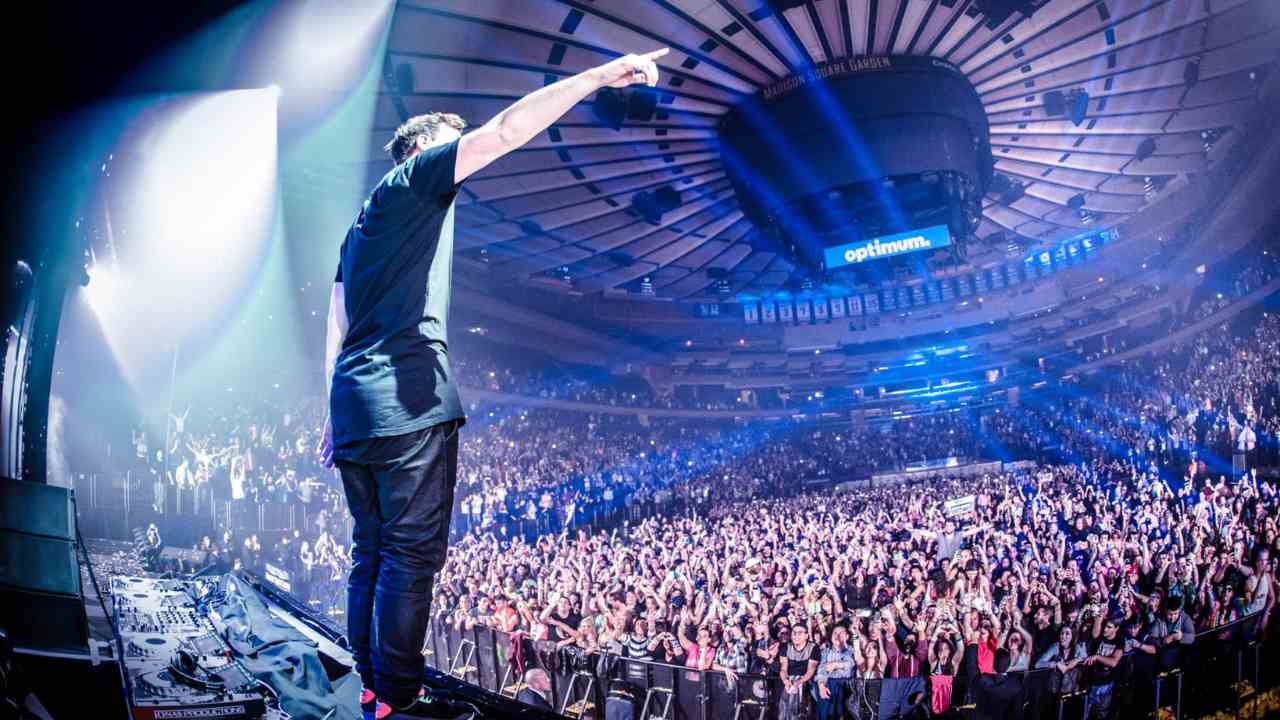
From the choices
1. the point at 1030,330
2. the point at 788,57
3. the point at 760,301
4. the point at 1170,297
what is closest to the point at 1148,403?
the point at 1170,297

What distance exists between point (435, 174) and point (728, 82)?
792cm

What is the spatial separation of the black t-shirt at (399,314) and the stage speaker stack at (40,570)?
3.07ft

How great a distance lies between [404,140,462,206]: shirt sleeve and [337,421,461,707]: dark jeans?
0.56 meters

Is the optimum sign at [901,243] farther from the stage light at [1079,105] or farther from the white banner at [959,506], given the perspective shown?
the white banner at [959,506]

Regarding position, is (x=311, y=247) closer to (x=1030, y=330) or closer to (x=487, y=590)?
(x=487, y=590)

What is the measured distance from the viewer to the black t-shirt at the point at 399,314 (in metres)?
1.64

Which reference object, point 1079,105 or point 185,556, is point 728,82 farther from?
point 185,556

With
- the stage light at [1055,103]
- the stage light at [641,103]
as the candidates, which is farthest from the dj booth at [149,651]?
the stage light at [1055,103]

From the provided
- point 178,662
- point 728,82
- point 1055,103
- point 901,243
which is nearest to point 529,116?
point 178,662

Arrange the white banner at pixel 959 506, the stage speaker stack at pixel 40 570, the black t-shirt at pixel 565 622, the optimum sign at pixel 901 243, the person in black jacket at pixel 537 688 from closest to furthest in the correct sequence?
the stage speaker stack at pixel 40 570 < the person in black jacket at pixel 537 688 < the black t-shirt at pixel 565 622 < the optimum sign at pixel 901 243 < the white banner at pixel 959 506

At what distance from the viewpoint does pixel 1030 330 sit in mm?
26531

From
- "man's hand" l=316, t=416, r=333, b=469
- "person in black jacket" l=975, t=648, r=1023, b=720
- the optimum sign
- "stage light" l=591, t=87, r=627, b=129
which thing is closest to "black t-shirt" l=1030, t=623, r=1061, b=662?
"person in black jacket" l=975, t=648, r=1023, b=720

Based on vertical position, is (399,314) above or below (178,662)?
above

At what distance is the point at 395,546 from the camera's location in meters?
1.62
